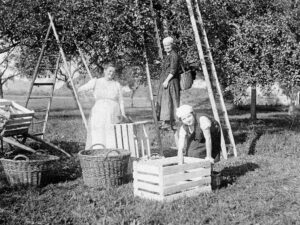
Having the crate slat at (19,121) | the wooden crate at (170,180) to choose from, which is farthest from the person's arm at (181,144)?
the crate slat at (19,121)

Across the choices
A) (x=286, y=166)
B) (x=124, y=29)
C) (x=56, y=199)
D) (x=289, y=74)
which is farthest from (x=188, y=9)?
(x=56, y=199)

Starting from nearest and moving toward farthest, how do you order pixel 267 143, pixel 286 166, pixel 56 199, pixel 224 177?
pixel 56 199, pixel 224 177, pixel 286 166, pixel 267 143

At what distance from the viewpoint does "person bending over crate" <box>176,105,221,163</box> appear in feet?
19.9

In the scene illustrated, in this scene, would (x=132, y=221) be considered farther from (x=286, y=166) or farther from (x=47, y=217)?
(x=286, y=166)

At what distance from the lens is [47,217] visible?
4.91 meters

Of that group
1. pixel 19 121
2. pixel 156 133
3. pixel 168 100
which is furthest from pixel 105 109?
pixel 19 121

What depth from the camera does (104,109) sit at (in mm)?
8117

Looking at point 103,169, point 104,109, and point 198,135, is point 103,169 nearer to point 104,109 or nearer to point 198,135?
point 198,135

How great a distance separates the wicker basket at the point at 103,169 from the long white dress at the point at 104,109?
1.57 meters

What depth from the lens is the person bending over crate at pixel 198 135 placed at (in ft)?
19.9

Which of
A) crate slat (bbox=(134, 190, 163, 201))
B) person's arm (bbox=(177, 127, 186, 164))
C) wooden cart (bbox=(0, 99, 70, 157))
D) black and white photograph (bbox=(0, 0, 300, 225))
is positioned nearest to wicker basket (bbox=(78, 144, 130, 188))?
→ black and white photograph (bbox=(0, 0, 300, 225))

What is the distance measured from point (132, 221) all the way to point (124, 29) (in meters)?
5.68

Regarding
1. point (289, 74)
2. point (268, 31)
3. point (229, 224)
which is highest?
point (268, 31)

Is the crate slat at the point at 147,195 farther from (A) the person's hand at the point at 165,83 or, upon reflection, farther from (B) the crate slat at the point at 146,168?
(A) the person's hand at the point at 165,83
